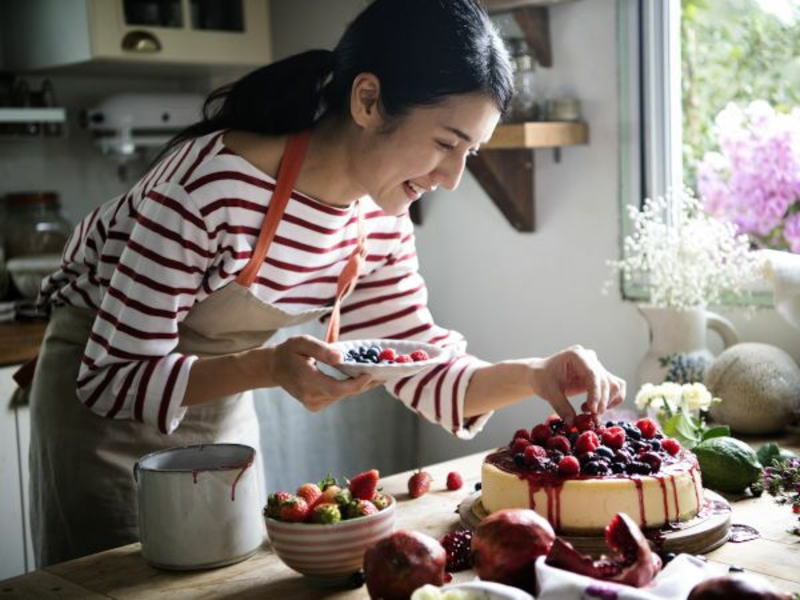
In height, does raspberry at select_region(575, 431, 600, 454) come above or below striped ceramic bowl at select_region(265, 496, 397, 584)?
above

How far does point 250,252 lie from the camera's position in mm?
1587

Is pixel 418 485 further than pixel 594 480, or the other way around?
pixel 418 485

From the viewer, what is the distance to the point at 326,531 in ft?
4.08

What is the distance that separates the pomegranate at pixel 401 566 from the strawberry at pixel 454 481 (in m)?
0.47

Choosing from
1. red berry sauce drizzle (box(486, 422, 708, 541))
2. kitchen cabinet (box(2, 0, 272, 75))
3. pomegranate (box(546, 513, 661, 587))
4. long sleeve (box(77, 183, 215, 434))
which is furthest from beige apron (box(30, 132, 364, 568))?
kitchen cabinet (box(2, 0, 272, 75))

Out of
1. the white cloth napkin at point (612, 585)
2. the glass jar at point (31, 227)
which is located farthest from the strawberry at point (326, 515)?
the glass jar at point (31, 227)

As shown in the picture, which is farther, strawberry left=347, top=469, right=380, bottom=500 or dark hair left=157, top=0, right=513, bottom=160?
dark hair left=157, top=0, right=513, bottom=160

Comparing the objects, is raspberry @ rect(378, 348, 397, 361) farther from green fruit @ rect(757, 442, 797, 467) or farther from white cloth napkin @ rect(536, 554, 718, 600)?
green fruit @ rect(757, 442, 797, 467)

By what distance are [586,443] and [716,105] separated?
118cm

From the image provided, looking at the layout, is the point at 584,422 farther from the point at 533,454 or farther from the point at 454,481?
the point at 454,481

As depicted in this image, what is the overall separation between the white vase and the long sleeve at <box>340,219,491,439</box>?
48 cm

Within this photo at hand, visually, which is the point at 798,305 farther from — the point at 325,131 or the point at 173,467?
the point at 173,467

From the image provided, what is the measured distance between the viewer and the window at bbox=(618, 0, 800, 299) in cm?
217

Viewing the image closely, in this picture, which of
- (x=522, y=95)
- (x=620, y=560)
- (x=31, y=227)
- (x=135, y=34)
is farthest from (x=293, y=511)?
(x=31, y=227)
